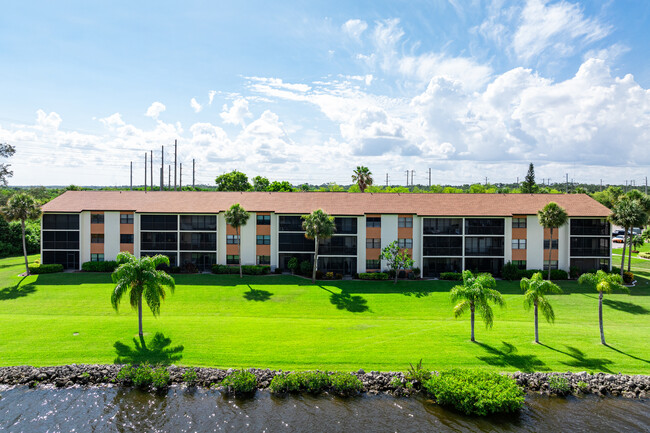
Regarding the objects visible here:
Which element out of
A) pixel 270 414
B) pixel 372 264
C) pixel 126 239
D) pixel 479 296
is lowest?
pixel 270 414

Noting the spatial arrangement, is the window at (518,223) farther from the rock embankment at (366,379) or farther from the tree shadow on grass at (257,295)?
the tree shadow on grass at (257,295)

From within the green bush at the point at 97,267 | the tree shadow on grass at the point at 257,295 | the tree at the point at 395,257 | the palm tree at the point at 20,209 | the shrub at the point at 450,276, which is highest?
the palm tree at the point at 20,209

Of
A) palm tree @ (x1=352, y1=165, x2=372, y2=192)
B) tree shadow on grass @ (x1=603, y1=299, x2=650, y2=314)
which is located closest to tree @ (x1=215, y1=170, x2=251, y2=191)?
palm tree @ (x1=352, y1=165, x2=372, y2=192)

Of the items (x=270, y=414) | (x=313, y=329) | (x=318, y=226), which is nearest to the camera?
(x=270, y=414)

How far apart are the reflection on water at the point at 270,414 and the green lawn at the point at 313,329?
9.26 ft

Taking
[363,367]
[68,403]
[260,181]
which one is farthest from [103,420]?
[260,181]

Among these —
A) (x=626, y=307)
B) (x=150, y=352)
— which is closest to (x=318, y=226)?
(x=150, y=352)

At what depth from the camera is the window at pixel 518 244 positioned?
48.8 metres

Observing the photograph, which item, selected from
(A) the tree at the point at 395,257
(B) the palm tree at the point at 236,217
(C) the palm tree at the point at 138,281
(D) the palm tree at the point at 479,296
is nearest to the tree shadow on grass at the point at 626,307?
(D) the palm tree at the point at 479,296

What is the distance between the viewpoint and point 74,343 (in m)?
26.7

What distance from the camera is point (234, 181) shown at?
104 metres

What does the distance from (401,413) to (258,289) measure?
24290 millimetres

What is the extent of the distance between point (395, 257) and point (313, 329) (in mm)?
16772

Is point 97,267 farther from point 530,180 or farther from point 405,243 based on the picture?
point 530,180
